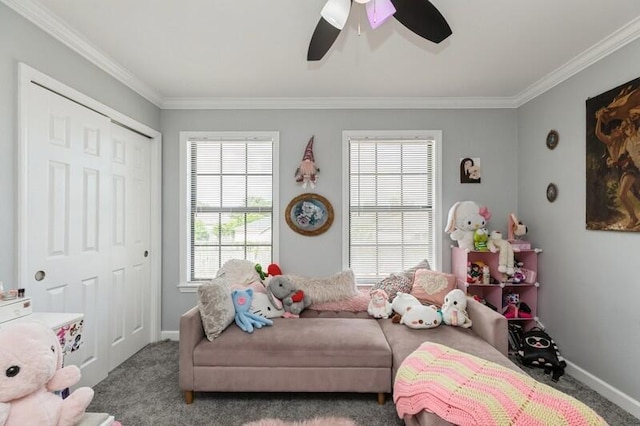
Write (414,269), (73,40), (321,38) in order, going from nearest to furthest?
(321,38) → (73,40) → (414,269)

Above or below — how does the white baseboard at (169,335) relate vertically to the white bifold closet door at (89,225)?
below

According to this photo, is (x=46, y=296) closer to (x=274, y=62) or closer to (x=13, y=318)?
(x=13, y=318)

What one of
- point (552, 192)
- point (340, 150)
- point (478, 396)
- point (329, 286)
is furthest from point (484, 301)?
point (340, 150)

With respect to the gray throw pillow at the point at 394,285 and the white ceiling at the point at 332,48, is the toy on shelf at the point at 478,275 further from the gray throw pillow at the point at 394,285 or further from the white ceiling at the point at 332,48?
the white ceiling at the point at 332,48

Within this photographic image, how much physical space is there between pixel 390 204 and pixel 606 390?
218 cm

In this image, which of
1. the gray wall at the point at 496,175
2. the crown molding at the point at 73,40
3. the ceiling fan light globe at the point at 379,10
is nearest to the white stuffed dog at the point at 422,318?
the gray wall at the point at 496,175

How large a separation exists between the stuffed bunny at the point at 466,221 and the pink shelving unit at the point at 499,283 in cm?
11

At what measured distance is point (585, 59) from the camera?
247 cm

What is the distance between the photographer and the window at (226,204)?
3.42m

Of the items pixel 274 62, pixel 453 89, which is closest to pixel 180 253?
pixel 274 62

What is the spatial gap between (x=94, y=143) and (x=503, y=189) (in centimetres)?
373

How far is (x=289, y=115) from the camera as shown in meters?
3.39

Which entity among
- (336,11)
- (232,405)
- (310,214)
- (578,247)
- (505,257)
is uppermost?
(336,11)

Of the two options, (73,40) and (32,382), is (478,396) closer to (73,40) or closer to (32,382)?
(32,382)
